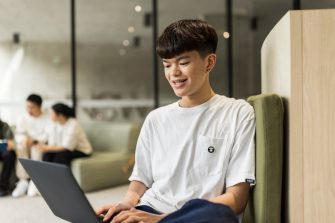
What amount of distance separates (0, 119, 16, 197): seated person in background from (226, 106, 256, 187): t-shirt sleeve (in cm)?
356

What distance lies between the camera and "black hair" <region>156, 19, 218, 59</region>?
4.67ft

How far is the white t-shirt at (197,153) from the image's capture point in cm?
139

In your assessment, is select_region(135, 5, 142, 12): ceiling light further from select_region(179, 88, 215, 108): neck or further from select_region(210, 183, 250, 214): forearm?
select_region(210, 183, 250, 214): forearm

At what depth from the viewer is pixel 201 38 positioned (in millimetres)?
1448

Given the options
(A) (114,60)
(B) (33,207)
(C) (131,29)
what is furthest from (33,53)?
(B) (33,207)

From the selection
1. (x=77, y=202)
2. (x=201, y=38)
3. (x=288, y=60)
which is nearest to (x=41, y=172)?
(x=77, y=202)

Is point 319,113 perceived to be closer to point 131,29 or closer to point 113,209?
point 113,209

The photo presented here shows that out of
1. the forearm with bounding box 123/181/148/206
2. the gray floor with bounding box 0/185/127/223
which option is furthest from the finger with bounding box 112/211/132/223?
the gray floor with bounding box 0/185/127/223

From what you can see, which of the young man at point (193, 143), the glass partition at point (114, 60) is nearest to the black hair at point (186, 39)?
the young man at point (193, 143)

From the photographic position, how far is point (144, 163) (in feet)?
5.21

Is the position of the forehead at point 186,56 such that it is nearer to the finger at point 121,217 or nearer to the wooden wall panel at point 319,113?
the wooden wall panel at point 319,113

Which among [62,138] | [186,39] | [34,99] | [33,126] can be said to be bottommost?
[62,138]

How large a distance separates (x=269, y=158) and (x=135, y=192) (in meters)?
0.53

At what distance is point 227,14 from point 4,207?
379cm
